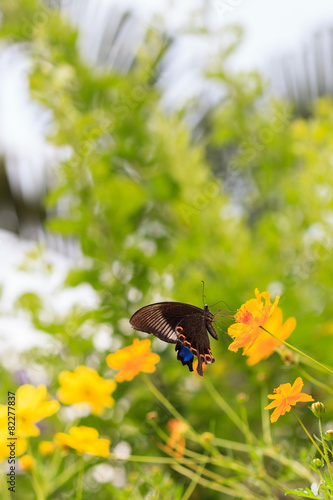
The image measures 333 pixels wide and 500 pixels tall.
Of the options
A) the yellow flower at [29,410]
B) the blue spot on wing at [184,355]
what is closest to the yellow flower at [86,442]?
the yellow flower at [29,410]

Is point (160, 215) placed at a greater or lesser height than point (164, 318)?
lesser

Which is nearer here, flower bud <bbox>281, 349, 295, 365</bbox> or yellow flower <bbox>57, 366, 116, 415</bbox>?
flower bud <bbox>281, 349, 295, 365</bbox>

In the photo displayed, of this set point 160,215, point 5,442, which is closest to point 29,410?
point 5,442

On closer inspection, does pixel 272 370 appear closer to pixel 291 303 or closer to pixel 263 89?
pixel 291 303

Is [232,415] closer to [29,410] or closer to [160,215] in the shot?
[29,410]

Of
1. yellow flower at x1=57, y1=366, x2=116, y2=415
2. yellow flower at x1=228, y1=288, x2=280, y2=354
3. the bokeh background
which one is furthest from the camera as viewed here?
the bokeh background

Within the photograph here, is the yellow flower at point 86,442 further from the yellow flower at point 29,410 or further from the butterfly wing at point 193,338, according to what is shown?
the butterfly wing at point 193,338

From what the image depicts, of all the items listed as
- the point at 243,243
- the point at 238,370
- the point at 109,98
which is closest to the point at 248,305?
the point at 238,370

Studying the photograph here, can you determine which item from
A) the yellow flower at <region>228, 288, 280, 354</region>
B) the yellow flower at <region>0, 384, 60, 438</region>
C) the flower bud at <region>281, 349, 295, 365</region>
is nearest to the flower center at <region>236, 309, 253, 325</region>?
the yellow flower at <region>228, 288, 280, 354</region>

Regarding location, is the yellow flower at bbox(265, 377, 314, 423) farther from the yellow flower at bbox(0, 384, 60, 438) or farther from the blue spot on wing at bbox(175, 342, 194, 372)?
the yellow flower at bbox(0, 384, 60, 438)
